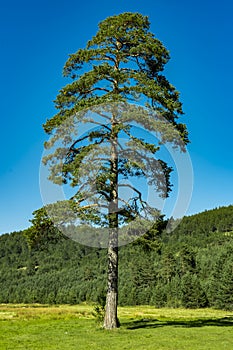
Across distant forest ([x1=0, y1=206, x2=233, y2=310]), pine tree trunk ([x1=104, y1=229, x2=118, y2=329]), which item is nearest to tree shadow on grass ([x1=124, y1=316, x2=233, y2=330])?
pine tree trunk ([x1=104, y1=229, x2=118, y2=329])

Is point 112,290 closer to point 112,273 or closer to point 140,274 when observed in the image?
point 112,273

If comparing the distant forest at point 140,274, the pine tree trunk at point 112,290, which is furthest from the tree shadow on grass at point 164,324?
the distant forest at point 140,274

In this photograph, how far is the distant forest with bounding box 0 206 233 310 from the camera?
7099 centimetres

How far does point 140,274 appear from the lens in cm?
10656

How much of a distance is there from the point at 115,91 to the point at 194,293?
6814 centimetres

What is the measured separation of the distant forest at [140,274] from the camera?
233 feet

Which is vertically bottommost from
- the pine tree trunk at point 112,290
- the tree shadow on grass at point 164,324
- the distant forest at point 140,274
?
the tree shadow on grass at point 164,324

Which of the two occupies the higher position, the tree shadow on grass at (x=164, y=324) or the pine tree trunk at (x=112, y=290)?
the pine tree trunk at (x=112, y=290)

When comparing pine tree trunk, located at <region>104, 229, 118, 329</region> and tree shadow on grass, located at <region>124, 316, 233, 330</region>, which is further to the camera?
tree shadow on grass, located at <region>124, 316, 233, 330</region>

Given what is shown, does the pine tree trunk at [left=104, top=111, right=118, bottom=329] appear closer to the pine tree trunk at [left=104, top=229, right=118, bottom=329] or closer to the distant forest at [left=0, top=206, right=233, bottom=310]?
the pine tree trunk at [left=104, top=229, right=118, bottom=329]

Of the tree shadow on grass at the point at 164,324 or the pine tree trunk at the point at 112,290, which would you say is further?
the tree shadow on grass at the point at 164,324

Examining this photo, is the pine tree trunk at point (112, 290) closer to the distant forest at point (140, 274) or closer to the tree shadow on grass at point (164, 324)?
the distant forest at point (140, 274)

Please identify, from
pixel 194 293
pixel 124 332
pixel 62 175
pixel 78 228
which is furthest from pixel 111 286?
pixel 194 293

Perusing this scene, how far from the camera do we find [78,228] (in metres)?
17.7
